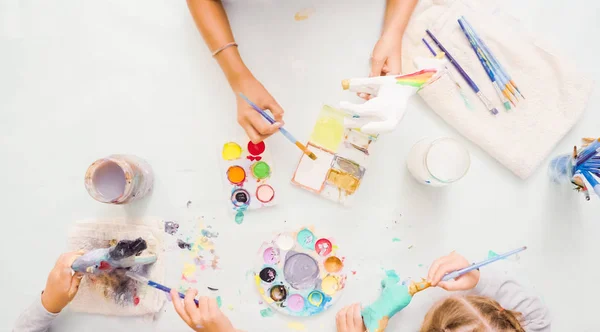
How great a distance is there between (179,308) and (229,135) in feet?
1.04

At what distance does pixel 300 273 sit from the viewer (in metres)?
0.84

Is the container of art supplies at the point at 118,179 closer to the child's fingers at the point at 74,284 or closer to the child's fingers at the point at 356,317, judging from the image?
the child's fingers at the point at 74,284

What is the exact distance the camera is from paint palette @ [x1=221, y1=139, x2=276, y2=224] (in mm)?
851

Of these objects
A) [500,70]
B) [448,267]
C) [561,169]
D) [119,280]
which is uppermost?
[500,70]

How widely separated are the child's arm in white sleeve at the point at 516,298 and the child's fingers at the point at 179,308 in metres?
0.51

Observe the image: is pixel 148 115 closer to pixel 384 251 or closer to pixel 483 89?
pixel 384 251

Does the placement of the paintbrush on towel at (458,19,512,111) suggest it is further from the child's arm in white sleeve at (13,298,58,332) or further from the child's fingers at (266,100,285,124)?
the child's arm in white sleeve at (13,298,58,332)

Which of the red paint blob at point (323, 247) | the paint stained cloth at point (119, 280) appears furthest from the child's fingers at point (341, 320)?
the paint stained cloth at point (119, 280)

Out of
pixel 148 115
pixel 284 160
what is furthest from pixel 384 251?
pixel 148 115

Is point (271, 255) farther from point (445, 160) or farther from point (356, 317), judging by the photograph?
point (445, 160)

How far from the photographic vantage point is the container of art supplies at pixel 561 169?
2.71 feet

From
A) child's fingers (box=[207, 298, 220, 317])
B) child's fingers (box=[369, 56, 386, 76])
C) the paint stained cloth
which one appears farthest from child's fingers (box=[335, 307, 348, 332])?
child's fingers (box=[369, 56, 386, 76])

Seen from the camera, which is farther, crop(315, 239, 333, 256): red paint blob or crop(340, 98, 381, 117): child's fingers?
crop(315, 239, 333, 256): red paint blob

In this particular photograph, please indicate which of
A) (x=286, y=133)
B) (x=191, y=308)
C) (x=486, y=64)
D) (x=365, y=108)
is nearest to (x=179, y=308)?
(x=191, y=308)
